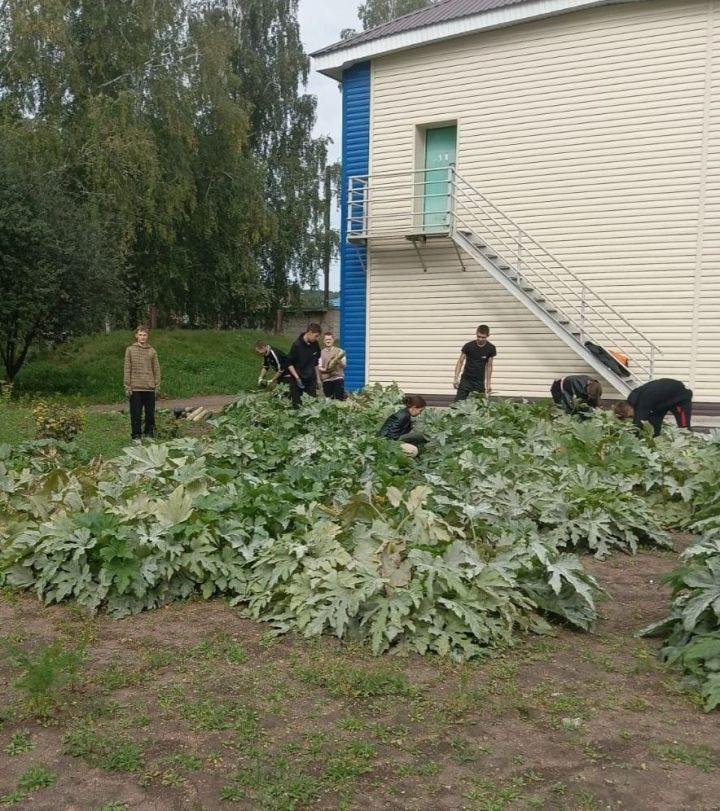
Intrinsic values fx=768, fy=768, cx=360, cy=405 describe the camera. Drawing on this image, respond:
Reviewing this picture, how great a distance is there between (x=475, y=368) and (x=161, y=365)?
1511 cm

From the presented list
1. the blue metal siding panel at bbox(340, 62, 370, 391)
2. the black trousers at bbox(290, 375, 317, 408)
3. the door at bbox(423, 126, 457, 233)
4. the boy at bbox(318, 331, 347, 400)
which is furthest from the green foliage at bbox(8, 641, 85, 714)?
the blue metal siding panel at bbox(340, 62, 370, 391)

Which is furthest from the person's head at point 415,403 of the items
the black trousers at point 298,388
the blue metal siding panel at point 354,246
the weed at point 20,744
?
the blue metal siding panel at point 354,246

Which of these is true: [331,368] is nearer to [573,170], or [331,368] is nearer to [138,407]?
[138,407]

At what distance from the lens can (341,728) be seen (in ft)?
11.1

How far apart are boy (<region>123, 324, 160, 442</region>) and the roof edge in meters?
8.38

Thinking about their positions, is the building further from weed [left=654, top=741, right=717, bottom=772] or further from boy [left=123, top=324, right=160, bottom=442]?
weed [left=654, top=741, right=717, bottom=772]

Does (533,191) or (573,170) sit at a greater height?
(573,170)

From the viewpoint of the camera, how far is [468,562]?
4.40m

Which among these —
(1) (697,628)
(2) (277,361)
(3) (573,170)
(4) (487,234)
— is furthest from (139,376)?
(1) (697,628)

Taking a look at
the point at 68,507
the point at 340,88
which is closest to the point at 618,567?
the point at 68,507

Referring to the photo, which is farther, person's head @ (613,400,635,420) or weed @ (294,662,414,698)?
person's head @ (613,400,635,420)

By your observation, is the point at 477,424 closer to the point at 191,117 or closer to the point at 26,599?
the point at 26,599

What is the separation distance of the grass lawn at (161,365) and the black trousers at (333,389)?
7892 mm

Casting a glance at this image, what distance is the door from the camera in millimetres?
15594
